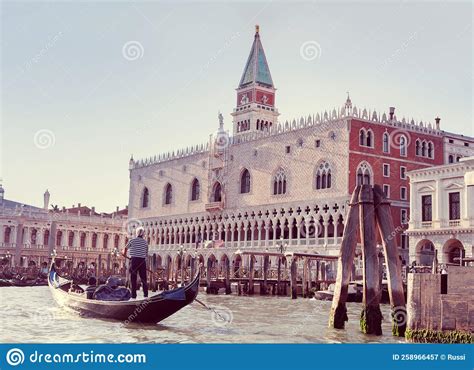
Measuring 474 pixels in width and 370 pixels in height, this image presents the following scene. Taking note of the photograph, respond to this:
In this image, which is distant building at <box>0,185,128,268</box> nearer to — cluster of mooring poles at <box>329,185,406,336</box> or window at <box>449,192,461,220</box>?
window at <box>449,192,461,220</box>

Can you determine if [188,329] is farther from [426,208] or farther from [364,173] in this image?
[364,173]

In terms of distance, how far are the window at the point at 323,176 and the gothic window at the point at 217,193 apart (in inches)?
389

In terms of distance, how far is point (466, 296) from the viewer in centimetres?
952

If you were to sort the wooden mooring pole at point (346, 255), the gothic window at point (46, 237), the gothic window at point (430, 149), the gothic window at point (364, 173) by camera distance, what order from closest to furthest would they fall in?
the wooden mooring pole at point (346, 255) → the gothic window at point (364, 173) → the gothic window at point (430, 149) → the gothic window at point (46, 237)

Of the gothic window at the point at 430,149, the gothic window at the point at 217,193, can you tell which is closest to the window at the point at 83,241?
the gothic window at the point at 217,193

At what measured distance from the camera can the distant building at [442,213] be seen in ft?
86.8

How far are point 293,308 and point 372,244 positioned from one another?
350 inches

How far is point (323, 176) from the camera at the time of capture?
3575cm

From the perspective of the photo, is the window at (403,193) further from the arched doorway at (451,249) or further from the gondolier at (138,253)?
the gondolier at (138,253)

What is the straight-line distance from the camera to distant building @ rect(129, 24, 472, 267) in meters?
34.6

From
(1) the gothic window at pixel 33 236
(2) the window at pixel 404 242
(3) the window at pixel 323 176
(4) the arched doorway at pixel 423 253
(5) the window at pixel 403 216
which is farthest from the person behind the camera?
(1) the gothic window at pixel 33 236

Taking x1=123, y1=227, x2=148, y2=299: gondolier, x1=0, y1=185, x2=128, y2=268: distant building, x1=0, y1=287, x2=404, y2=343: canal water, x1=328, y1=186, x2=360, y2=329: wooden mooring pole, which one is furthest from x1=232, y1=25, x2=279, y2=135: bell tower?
x1=328, y1=186, x2=360, y2=329: wooden mooring pole
